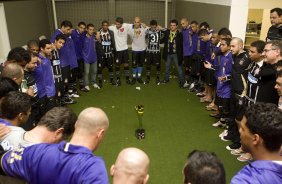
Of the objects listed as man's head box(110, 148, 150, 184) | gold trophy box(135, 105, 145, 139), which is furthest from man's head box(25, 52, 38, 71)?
man's head box(110, 148, 150, 184)

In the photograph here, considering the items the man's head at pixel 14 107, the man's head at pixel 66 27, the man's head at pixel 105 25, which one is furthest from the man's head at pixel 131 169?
the man's head at pixel 105 25

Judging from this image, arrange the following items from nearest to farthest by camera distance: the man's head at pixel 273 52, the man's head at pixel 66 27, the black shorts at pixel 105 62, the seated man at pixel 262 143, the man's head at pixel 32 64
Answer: the seated man at pixel 262 143
the man's head at pixel 273 52
the man's head at pixel 32 64
the man's head at pixel 66 27
the black shorts at pixel 105 62

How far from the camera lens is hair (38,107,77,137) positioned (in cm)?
207

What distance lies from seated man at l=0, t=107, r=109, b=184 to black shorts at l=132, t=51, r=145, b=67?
537 cm

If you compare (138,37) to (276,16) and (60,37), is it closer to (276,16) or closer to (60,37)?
(60,37)

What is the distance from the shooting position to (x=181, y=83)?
700 centimetres

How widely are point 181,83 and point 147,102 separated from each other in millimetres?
1346

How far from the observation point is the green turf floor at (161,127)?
3.94 metres

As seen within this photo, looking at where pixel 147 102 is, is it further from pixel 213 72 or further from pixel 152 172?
pixel 152 172

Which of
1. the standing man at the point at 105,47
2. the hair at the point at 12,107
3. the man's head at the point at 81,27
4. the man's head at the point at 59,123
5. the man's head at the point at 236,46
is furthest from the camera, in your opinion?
the standing man at the point at 105,47

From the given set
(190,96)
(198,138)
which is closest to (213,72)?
(190,96)

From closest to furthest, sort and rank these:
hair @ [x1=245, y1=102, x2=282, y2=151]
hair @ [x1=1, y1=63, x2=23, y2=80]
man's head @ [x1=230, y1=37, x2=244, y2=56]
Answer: hair @ [x1=245, y1=102, x2=282, y2=151] < hair @ [x1=1, y1=63, x2=23, y2=80] < man's head @ [x1=230, y1=37, x2=244, y2=56]

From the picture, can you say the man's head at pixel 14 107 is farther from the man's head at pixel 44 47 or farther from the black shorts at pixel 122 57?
the black shorts at pixel 122 57

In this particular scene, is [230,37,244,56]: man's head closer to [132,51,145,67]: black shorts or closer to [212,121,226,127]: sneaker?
[212,121,226,127]: sneaker
